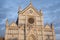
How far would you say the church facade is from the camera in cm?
4653

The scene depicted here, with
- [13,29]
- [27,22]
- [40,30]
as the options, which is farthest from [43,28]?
[13,29]

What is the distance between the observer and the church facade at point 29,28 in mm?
46531

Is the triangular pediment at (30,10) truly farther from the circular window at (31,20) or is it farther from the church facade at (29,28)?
the circular window at (31,20)

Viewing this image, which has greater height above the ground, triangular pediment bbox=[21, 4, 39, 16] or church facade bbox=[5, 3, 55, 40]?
triangular pediment bbox=[21, 4, 39, 16]

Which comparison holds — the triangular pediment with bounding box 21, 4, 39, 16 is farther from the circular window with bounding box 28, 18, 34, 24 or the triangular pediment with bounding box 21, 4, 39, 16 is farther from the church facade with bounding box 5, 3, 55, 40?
the circular window with bounding box 28, 18, 34, 24

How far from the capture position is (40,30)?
4769 centimetres

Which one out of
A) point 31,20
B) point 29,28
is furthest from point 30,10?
point 29,28

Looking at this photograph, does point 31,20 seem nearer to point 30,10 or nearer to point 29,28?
point 29,28

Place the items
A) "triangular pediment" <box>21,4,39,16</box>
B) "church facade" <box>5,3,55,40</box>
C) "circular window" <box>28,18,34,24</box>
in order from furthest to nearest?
"triangular pediment" <box>21,4,39,16</box>
"circular window" <box>28,18,34,24</box>
"church facade" <box>5,3,55,40</box>

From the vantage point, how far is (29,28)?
156 ft

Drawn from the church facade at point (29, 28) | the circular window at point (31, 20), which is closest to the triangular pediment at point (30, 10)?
the church facade at point (29, 28)

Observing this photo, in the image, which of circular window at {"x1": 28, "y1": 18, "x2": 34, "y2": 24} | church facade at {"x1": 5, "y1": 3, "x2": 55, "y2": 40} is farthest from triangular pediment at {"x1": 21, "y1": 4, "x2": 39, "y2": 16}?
circular window at {"x1": 28, "y1": 18, "x2": 34, "y2": 24}

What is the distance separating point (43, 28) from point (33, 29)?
118 inches

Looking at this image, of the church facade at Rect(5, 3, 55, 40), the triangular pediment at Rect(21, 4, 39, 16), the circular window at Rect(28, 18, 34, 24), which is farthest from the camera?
the triangular pediment at Rect(21, 4, 39, 16)
